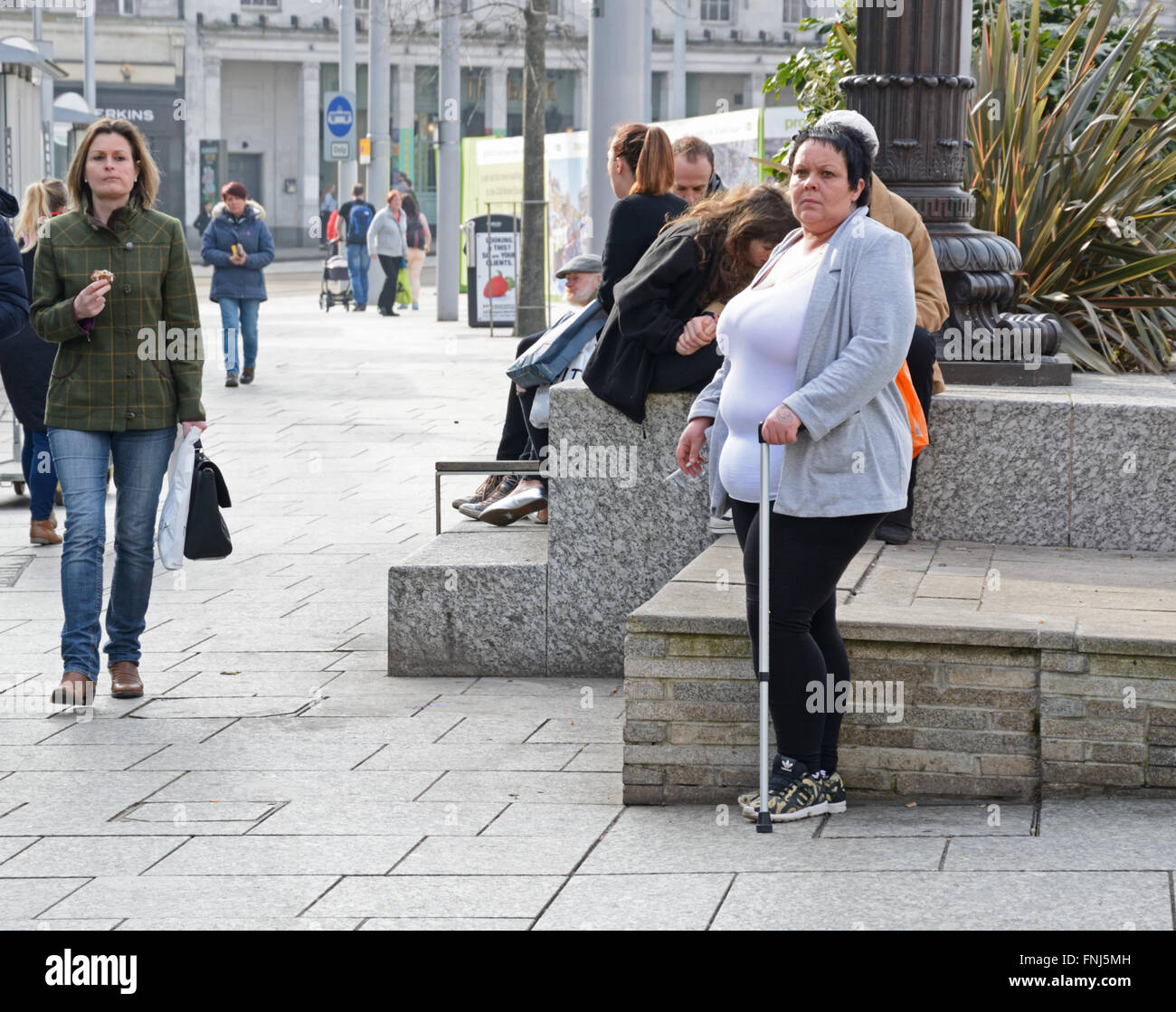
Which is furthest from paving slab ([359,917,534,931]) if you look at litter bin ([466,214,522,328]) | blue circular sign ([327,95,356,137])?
blue circular sign ([327,95,356,137])

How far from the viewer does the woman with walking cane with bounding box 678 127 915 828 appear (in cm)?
430

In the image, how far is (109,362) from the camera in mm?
5961

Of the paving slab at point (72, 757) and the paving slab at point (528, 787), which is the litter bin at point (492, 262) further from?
the paving slab at point (528, 787)

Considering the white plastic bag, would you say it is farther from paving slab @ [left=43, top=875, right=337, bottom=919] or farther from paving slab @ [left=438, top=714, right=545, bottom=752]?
paving slab @ [left=43, top=875, right=337, bottom=919]

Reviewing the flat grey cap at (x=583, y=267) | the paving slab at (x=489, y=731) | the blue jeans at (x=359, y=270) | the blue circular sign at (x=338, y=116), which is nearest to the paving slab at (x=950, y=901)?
the paving slab at (x=489, y=731)

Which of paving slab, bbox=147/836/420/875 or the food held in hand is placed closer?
paving slab, bbox=147/836/420/875

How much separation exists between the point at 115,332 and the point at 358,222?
73.8 ft

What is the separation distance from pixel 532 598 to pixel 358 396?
357 inches

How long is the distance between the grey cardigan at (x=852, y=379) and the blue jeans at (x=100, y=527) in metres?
2.57

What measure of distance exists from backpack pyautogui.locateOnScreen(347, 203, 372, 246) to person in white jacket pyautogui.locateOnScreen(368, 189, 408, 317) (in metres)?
0.95

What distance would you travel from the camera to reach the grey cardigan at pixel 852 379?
14.0 ft

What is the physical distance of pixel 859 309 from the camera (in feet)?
14.2

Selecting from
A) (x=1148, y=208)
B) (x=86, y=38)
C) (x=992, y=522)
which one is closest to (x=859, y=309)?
(x=992, y=522)

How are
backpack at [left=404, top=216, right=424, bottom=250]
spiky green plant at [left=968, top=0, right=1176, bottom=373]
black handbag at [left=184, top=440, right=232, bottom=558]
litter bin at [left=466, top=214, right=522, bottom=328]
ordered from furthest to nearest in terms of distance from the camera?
backpack at [left=404, top=216, right=424, bottom=250] → litter bin at [left=466, top=214, right=522, bottom=328] → spiky green plant at [left=968, top=0, right=1176, bottom=373] → black handbag at [left=184, top=440, right=232, bottom=558]
